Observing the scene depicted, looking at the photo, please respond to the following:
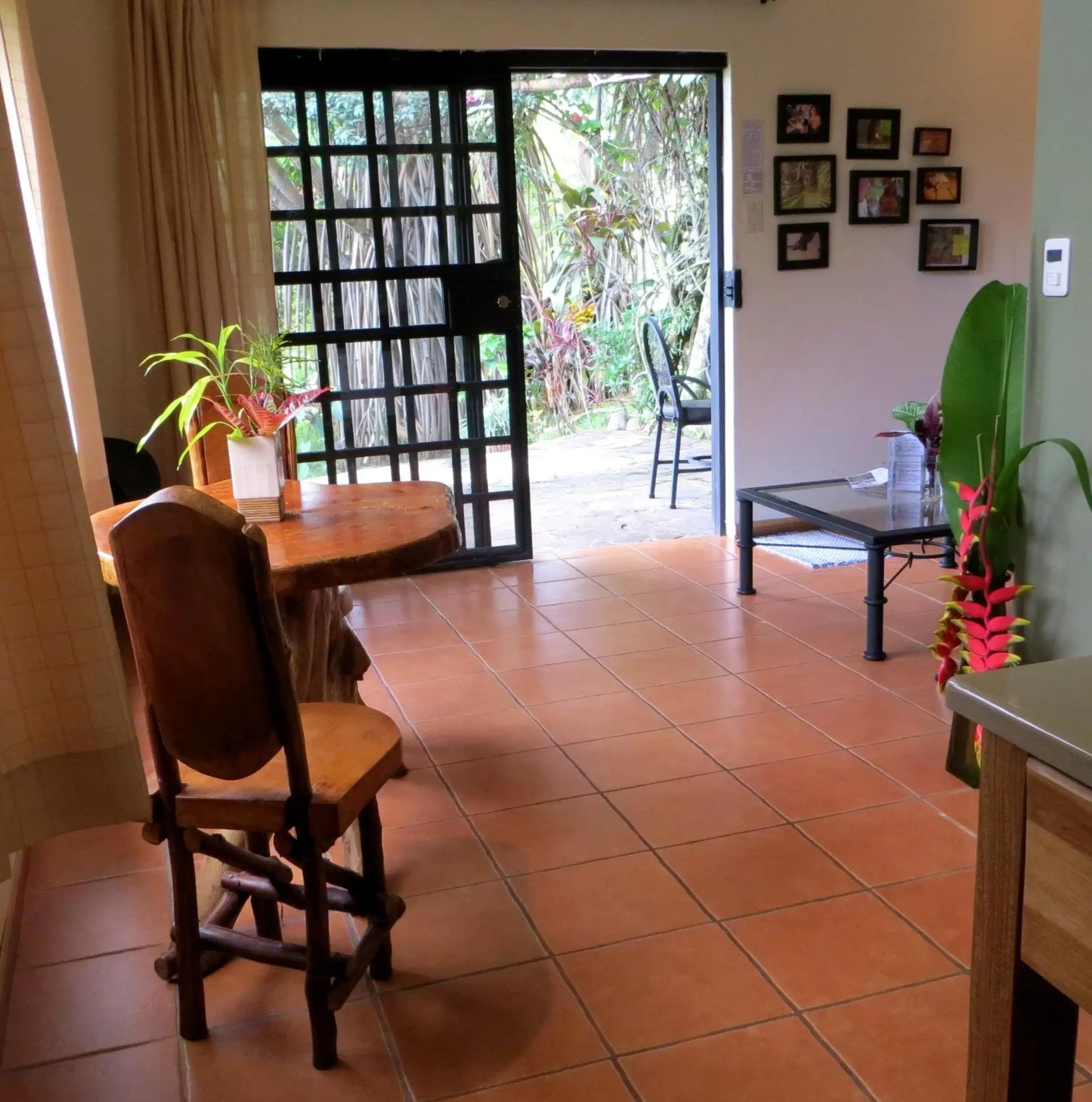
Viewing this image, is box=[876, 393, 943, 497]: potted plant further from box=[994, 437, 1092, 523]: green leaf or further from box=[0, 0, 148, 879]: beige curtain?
box=[0, 0, 148, 879]: beige curtain

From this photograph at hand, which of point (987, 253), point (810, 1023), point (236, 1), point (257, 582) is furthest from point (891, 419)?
point (257, 582)

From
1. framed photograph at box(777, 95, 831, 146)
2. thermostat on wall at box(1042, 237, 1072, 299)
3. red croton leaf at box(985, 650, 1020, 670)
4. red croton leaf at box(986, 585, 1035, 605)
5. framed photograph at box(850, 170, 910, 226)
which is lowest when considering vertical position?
red croton leaf at box(985, 650, 1020, 670)

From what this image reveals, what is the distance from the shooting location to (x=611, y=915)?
2.12 m

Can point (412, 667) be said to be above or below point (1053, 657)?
below

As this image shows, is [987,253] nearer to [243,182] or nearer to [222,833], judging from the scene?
[243,182]

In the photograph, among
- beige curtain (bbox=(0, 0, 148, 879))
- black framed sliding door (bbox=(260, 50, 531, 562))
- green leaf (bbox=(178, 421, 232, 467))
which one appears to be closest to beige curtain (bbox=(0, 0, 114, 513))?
green leaf (bbox=(178, 421, 232, 467))

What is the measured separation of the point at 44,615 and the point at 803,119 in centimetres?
437

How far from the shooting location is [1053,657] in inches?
97.9

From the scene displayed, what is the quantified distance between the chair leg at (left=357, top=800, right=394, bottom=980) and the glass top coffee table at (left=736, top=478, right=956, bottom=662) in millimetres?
1946

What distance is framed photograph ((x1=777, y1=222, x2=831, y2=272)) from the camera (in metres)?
4.84

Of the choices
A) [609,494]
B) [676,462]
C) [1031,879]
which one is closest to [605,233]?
[609,494]

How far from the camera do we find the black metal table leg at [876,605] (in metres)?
3.40

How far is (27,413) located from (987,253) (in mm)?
4948

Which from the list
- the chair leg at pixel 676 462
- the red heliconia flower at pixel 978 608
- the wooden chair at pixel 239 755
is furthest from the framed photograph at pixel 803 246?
the wooden chair at pixel 239 755
